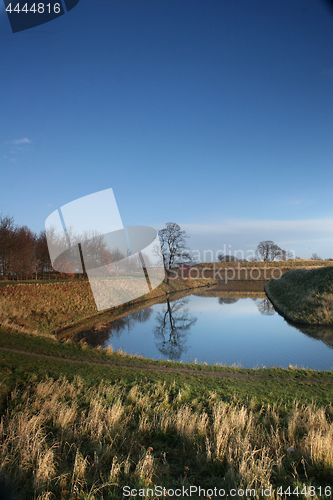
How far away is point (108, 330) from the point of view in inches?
683

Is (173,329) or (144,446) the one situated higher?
(144,446)

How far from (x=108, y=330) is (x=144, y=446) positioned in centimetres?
1353

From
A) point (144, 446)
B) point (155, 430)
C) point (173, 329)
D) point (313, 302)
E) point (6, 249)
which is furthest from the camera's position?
point (6, 249)

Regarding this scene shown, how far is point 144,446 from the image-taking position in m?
4.38

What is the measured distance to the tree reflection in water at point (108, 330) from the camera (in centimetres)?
1486

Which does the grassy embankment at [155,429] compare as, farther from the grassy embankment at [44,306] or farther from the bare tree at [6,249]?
the bare tree at [6,249]

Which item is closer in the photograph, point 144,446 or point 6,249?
point 144,446

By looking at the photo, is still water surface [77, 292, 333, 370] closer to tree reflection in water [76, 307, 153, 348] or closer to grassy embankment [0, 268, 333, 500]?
tree reflection in water [76, 307, 153, 348]

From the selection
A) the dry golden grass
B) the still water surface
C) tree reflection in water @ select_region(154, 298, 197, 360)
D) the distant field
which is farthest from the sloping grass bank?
the dry golden grass

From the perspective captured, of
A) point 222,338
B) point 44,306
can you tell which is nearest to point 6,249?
point 44,306

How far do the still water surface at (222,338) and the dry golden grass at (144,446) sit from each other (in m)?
5.91

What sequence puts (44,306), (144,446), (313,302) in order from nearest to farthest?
(144,446), (44,306), (313,302)

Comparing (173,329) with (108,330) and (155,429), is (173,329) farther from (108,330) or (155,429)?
(155,429)

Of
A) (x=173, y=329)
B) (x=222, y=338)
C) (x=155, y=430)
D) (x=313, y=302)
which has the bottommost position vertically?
(x=173, y=329)
